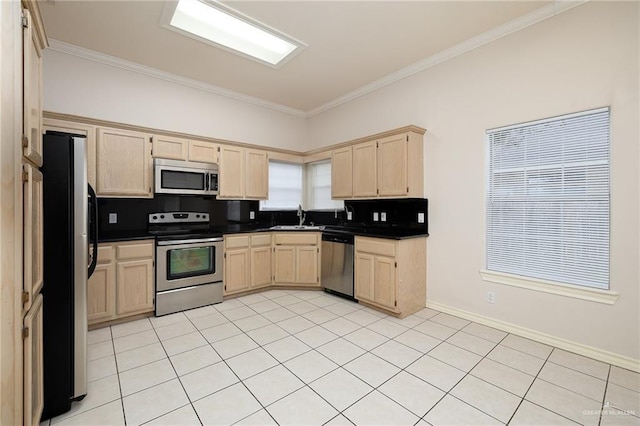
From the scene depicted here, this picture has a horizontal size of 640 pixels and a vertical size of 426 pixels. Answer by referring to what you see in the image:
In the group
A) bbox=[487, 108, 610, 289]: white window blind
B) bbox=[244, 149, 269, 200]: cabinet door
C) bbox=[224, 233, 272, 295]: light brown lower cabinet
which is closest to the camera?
bbox=[487, 108, 610, 289]: white window blind

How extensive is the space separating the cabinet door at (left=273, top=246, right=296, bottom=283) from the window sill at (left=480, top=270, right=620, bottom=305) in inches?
97.8

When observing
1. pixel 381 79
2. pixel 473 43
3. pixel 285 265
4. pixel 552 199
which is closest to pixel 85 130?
pixel 285 265

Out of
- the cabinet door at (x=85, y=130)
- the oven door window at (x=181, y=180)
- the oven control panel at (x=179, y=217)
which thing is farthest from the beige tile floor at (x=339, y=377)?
the cabinet door at (x=85, y=130)

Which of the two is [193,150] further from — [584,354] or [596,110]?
[584,354]

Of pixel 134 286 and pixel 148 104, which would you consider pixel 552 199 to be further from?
pixel 148 104

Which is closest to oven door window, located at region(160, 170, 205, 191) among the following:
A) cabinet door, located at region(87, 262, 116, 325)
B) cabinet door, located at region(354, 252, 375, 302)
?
cabinet door, located at region(87, 262, 116, 325)

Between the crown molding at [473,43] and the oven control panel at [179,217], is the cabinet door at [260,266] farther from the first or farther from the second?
the crown molding at [473,43]

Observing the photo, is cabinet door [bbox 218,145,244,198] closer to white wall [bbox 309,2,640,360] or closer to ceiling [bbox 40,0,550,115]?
ceiling [bbox 40,0,550,115]

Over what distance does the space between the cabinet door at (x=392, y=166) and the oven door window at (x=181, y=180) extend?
240cm

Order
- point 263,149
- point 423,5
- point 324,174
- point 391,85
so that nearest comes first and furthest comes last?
point 423,5, point 391,85, point 263,149, point 324,174

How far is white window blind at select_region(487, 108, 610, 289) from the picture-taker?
7.84 feet

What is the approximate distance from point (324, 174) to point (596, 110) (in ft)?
11.4

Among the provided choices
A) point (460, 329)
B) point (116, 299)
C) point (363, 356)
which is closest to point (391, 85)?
point (460, 329)

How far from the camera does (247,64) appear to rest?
11.9ft
